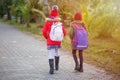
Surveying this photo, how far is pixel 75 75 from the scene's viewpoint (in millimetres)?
9242

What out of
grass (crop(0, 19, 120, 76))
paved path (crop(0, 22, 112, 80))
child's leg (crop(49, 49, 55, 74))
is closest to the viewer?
paved path (crop(0, 22, 112, 80))

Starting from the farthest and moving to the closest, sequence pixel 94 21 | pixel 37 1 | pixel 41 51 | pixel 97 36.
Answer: pixel 37 1 → pixel 97 36 → pixel 94 21 → pixel 41 51

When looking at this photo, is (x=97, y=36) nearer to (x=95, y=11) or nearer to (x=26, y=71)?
(x=95, y=11)

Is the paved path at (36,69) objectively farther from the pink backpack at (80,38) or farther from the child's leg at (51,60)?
the pink backpack at (80,38)

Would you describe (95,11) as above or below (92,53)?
above

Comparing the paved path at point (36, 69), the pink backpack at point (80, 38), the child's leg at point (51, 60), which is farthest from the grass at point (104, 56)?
the child's leg at point (51, 60)

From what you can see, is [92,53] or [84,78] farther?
[92,53]

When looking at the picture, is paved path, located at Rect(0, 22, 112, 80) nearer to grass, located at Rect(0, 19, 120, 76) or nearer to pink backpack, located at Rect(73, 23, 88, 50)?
grass, located at Rect(0, 19, 120, 76)

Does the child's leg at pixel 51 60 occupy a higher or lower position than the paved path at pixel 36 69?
higher

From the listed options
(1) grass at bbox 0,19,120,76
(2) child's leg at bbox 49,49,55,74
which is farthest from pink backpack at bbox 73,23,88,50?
(1) grass at bbox 0,19,120,76

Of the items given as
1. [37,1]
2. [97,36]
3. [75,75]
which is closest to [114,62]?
[75,75]

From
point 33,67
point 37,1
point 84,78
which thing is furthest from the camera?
point 37,1

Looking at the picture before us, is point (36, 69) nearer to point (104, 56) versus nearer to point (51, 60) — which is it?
point (51, 60)

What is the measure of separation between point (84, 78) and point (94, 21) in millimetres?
8288
